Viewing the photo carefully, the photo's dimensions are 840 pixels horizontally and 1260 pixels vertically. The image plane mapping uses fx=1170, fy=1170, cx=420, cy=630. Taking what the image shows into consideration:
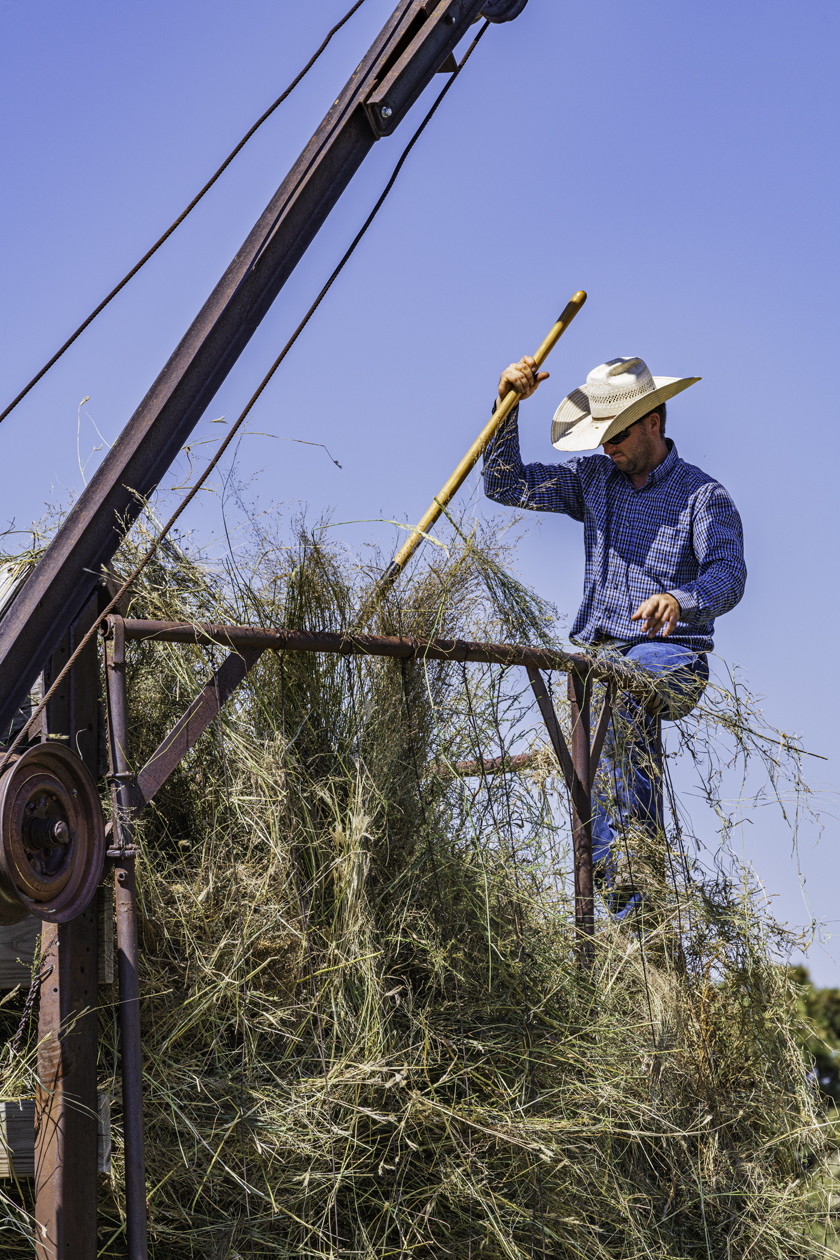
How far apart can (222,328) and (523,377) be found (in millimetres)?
1882

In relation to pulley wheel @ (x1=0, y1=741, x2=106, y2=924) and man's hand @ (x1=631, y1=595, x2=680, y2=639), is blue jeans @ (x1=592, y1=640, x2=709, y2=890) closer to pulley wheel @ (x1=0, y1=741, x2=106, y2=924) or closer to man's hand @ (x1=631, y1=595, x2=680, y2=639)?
man's hand @ (x1=631, y1=595, x2=680, y2=639)

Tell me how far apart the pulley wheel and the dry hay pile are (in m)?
0.39

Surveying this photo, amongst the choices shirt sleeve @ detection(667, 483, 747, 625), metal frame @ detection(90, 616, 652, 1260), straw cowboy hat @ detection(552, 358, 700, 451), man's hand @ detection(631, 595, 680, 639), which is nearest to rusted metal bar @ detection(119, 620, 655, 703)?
metal frame @ detection(90, 616, 652, 1260)

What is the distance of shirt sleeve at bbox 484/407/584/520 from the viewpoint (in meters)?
5.12

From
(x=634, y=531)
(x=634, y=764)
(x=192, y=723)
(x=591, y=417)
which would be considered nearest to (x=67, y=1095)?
(x=192, y=723)

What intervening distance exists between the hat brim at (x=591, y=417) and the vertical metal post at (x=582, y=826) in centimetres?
162

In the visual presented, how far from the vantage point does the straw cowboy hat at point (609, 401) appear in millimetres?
5262

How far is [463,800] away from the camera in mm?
3639

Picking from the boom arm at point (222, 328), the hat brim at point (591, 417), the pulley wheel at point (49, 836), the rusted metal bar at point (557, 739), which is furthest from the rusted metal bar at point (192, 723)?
the hat brim at point (591, 417)

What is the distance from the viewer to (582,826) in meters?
3.95

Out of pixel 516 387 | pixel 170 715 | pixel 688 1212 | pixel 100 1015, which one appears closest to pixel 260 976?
pixel 100 1015

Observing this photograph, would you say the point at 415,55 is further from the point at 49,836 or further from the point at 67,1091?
the point at 67,1091

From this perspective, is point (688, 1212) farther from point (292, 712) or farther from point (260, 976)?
point (292, 712)

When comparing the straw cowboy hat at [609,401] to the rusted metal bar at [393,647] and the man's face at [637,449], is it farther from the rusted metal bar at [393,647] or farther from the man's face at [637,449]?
the rusted metal bar at [393,647]
